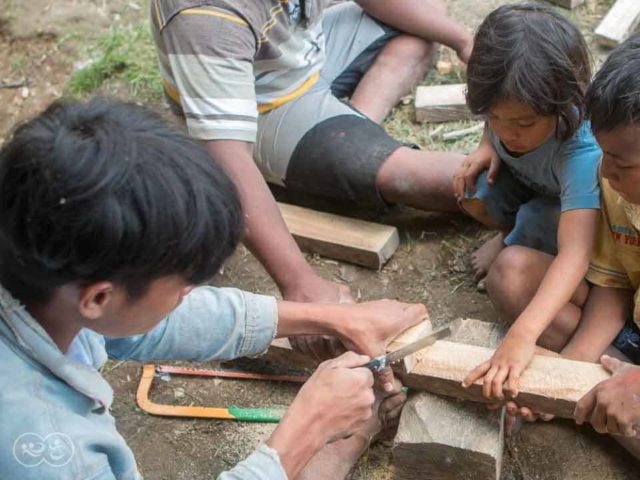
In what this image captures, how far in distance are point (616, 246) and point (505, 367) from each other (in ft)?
1.62

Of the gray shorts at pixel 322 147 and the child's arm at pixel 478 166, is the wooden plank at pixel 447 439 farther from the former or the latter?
the gray shorts at pixel 322 147

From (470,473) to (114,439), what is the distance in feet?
3.11

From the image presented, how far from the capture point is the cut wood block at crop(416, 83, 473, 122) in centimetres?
331

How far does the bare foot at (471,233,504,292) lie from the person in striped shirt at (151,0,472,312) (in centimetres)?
23

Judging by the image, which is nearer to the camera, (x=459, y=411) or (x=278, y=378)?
(x=459, y=411)

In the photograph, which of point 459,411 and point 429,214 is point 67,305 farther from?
point 429,214

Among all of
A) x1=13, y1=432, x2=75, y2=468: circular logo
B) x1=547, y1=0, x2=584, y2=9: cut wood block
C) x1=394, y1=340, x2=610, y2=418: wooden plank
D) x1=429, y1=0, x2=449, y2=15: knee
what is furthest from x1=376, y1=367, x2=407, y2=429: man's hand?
x1=547, y1=0, x2=584, y2=9: cut wood block

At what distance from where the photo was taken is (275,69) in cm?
284

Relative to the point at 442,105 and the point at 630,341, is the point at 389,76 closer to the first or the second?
the point at 442,105

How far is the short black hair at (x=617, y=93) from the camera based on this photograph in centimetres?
171

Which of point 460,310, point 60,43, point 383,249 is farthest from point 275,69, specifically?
point 60,43

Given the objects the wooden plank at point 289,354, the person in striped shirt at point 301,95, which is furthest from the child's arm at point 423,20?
the wooden plank at point 289,354

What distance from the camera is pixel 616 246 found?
205cm

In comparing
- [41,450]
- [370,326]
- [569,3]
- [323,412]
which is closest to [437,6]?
[569,3]
